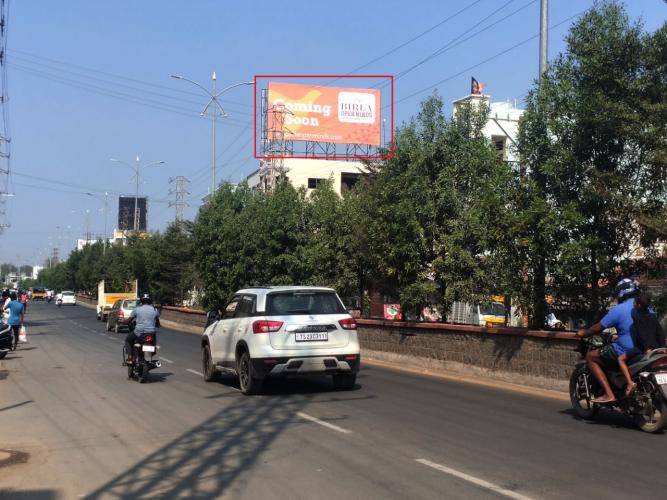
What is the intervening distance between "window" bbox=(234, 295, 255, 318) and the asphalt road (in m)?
1.43

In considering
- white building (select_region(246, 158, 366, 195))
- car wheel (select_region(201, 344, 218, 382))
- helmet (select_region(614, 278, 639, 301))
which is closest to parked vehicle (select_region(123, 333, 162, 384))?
car wheel (select_region(201, 344, 218, 382))

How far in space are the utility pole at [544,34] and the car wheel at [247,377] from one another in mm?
8311

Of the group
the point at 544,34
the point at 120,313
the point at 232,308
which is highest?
the point at 544,34

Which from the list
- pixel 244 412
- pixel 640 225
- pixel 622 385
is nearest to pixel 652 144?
pixel 640 225

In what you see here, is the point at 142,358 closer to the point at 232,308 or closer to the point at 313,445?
the point at 232,308

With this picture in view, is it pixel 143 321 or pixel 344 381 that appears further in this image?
pixel 143 321

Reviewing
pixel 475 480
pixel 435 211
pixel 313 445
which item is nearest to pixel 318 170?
pixel 435 211

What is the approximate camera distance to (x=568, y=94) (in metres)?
14.9

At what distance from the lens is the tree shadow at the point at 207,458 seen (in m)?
6.90

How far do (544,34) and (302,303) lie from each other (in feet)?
26.7

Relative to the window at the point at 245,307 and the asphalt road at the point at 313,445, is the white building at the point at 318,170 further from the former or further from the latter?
the asphalt road at the point at 313,445

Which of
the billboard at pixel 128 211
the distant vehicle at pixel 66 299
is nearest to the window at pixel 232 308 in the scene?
the distant vehicle at pixel 66 299

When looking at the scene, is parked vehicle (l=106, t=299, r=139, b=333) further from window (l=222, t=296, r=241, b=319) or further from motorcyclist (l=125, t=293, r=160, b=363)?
window (l=222, t=296, r=241, b=319)

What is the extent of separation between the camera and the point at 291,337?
1299 centimetres
